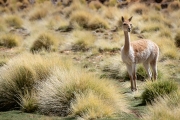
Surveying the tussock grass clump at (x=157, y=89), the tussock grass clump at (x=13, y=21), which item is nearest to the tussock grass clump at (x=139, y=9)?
the tussock grass clump at (x=13, y=21)

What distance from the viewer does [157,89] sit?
6547 millimetres

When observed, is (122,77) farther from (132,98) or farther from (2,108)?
(2,108)

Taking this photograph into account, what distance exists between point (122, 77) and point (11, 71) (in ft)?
12.7

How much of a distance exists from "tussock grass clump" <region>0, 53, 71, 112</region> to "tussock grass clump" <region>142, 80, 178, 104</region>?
76.9 inches

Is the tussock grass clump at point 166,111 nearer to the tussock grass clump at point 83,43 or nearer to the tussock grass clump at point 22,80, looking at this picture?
the tussock grass clump at point 22,80

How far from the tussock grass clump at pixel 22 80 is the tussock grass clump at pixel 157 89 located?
6.41 ft

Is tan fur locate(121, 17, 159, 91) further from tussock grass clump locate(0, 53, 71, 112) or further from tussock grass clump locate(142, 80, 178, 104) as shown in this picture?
tussock grass clump locate(0, 53, 71, 112)

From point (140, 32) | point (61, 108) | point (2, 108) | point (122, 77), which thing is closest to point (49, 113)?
point (61, 108)

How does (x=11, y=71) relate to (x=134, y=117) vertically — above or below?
above

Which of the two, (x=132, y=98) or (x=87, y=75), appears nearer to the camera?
(x=87, y=75)

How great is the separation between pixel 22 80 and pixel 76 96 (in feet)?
4.87

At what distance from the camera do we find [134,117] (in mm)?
5664

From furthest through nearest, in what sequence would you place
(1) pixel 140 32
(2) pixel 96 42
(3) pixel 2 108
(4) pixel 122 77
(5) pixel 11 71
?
1. (1) pixel 140 32
2. (2) pixel 96 42
3. (4) pixel 122 77
4. (5) pixel 11 71
5. (3) pixel 2 108

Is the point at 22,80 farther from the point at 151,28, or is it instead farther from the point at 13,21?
the point at 13,21
